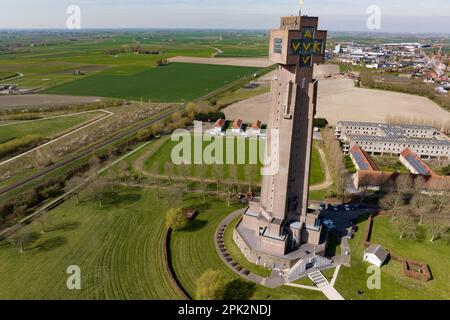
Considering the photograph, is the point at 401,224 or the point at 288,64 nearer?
the point at 288,64

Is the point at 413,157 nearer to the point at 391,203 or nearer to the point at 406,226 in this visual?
the point at 391,203

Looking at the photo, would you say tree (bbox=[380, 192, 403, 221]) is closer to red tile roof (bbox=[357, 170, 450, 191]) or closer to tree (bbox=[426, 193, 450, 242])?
tree (bbox=[426, 193, 450, 242])

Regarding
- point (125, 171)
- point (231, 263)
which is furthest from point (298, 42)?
point (125, 171)

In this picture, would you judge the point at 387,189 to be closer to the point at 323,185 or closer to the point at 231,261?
the point at 323,185

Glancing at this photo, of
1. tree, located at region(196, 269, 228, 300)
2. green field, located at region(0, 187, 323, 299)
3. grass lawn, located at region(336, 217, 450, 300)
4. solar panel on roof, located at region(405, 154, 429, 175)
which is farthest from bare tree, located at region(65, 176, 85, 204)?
solar panel on roof, located at region(405, 154, 429, 175)

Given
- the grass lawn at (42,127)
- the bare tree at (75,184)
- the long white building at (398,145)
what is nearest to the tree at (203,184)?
the bare tree at (75,184)

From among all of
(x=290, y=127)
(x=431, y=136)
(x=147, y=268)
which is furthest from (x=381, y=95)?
(x=147, y=268)
